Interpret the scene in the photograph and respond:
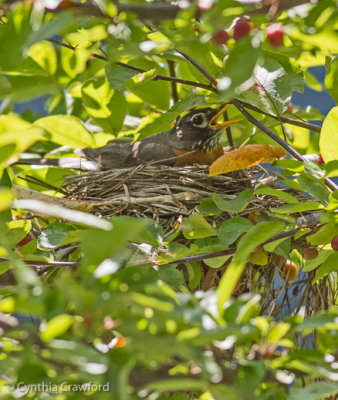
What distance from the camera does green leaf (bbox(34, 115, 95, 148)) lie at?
273 centimetres

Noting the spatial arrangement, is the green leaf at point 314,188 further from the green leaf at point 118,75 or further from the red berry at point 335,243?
the green leaf at point 118,75

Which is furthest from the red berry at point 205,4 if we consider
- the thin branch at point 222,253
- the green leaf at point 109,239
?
the thin branch at point 222,253

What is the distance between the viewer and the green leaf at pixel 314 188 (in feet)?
5.77

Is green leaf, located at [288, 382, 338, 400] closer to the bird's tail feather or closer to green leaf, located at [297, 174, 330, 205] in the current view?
green leaf, located at [297, 174, 330, 205]

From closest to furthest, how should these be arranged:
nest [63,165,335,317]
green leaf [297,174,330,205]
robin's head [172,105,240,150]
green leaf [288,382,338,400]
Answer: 1. green leaf [288,382,338,400]
2. green leaf [297,174,330,205]
3. nest [63,165,335,317]
4. robin's head [172,105,240,150]

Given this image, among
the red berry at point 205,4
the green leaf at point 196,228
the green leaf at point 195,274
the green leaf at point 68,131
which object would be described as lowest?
the green leaf at point 195,274

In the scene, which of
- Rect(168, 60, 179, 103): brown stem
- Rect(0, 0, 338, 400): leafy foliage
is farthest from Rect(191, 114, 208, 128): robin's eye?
Rect(0, 0, 338, 400): leafy foliage

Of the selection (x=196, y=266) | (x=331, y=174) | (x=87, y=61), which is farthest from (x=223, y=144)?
(x=331, y=174)

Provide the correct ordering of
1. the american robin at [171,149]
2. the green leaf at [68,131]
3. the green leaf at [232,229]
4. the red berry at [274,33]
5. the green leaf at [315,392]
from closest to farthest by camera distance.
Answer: the green leaf at [315,392]
the red berry at [274,33]
the green leaf at [232,229]
the green leaf at [68,131]
the american robin at [171,149]

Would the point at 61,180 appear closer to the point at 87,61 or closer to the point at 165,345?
the point at 87,61

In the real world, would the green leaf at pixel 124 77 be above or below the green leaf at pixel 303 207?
above

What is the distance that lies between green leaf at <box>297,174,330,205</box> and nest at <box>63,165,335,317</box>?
0.43 meters

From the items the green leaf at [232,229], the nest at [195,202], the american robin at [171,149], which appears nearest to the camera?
the green leaf at [232,229]

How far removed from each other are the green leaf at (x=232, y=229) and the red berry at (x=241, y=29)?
0.52m
